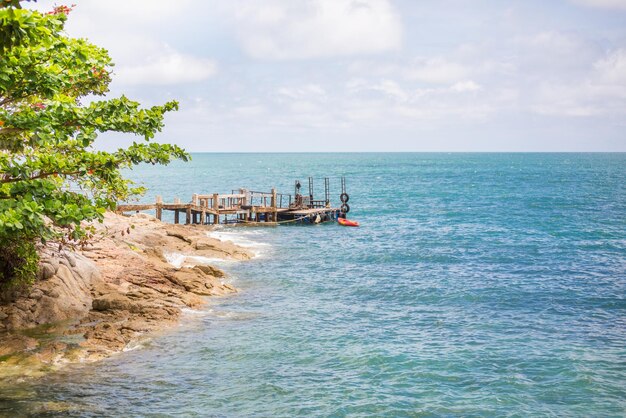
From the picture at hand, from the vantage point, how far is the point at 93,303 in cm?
2130

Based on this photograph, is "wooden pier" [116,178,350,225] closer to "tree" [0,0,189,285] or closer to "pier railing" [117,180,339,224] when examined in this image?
"pier railing" [117,180,339,224]

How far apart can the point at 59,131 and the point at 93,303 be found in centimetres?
972

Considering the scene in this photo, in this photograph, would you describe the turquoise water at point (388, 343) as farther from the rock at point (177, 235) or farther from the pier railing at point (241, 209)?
the pier railing at point (241, 209)

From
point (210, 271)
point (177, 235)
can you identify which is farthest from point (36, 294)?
point (177, 235)

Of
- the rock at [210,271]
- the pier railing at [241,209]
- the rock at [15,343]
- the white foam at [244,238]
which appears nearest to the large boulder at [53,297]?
the rock at [15,343]

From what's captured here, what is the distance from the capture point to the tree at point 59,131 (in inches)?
472

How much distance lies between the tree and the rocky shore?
8.99ft

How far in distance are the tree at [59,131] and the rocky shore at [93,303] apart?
2740 mm

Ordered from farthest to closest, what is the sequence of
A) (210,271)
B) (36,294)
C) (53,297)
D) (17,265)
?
(210,271) < (53,297) < (36,294) < (17,265)

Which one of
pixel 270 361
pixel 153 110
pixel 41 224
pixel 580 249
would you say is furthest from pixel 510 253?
pixel 41 224

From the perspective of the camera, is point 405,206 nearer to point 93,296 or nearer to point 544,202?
point 544,202

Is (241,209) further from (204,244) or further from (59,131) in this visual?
(59,131)

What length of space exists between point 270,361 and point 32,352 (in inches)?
269

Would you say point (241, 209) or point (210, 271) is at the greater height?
point (241, 209)
